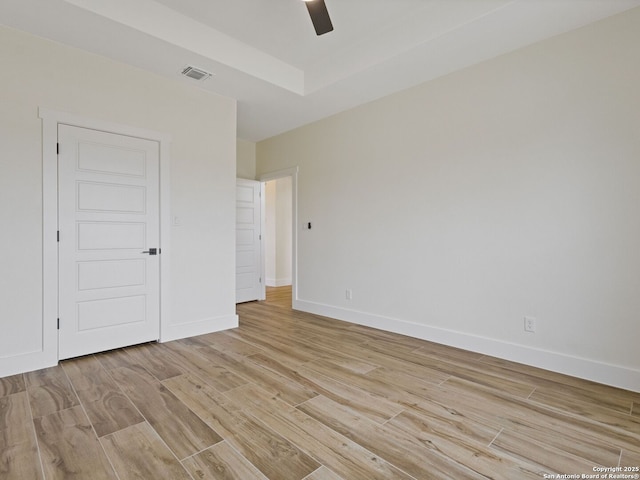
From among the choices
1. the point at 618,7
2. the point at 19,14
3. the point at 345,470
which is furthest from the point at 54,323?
the point at 618,7

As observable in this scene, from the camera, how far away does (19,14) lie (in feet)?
8.17

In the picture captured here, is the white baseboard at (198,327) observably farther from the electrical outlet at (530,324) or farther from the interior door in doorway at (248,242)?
the electrical outlet at (530,324)

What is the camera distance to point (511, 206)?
9.82 feet

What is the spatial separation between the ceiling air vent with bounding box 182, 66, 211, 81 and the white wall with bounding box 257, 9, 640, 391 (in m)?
1.80

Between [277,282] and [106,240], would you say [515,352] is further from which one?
[277,282]

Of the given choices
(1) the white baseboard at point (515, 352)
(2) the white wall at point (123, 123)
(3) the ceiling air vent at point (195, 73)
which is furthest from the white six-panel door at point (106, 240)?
(1) the white baseboard at point (515, 352)

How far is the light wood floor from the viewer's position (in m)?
1.62

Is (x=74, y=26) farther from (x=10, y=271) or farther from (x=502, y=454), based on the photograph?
(x=502, y=454)

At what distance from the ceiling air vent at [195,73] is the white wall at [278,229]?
401 centimetres

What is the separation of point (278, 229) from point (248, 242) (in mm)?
1912

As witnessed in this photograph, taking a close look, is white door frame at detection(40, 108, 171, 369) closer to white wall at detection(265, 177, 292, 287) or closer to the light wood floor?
the light wood floor

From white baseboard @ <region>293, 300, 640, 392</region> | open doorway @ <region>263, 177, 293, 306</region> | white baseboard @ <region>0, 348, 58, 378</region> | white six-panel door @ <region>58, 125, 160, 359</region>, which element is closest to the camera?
white baseboard @ <region>293, 300, 640, 392</region>

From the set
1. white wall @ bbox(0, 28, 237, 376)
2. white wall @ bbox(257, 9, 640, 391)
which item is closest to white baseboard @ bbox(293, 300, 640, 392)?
white wall @ bbox(257, 9, 640, 391)

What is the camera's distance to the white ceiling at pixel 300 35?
98.7 inches
